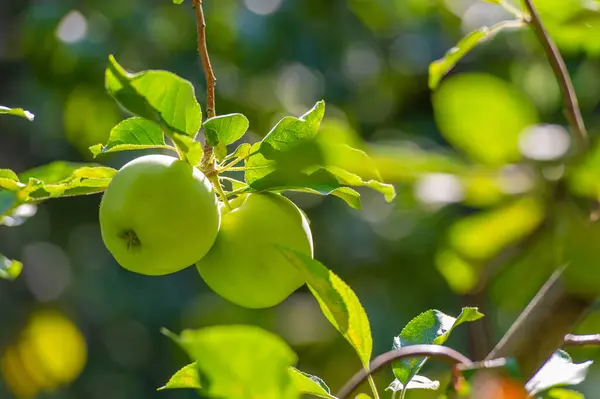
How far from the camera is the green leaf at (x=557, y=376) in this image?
0.55 m

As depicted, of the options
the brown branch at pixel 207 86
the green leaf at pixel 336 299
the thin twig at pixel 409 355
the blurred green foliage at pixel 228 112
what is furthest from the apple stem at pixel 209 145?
the blurred green foliage at pixel 228 112

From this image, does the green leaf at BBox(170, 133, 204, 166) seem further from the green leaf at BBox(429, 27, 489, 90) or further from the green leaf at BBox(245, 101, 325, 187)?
the green leaf at BBox(429, 27, 489, 90)

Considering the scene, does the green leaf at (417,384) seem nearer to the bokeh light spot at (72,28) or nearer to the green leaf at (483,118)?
the green leaf at (483,118)

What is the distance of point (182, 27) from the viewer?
271 centimetres

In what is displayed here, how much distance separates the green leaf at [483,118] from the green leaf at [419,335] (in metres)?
0.33

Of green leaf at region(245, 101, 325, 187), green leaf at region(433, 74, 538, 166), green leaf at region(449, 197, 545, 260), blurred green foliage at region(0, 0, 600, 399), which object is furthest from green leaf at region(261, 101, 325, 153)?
blurred green foliage at region(0, 0, 600, 399)

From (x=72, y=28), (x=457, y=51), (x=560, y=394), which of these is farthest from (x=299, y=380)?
(x=72, y=28)

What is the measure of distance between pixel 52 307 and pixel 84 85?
895 mm

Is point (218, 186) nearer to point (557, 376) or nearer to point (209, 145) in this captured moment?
point (209, 145)

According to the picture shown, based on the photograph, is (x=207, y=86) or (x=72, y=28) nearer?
(x=207, y=86)

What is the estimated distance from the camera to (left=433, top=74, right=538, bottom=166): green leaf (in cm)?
40

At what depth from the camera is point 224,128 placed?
2.47 feet

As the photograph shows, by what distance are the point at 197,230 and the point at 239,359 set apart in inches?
13.4

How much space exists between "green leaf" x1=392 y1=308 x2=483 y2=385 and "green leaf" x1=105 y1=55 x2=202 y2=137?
27 cm
